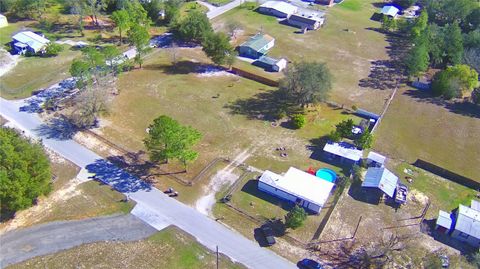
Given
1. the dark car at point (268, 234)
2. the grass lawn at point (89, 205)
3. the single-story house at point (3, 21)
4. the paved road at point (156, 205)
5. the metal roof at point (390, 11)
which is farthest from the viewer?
the metal roof at point (390, 11)

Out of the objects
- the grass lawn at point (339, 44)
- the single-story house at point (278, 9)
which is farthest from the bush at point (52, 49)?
the single-story house at point (278, 9)

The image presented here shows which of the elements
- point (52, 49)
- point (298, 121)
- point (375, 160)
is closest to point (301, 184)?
point (375, 160)

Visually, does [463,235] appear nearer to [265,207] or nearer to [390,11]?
[265,207]

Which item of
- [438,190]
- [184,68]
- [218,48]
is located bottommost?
[438,190]

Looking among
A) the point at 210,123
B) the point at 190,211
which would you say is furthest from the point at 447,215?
the point at 210,123

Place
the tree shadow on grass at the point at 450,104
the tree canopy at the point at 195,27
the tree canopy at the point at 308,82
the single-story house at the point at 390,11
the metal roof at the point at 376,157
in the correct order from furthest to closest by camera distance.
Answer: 1. the single-story house at the point at 390,11
2. the tree canopy at the point at 195,27
3. the tree shadow on grass at the point at 450,104
4. the tree canopy at the point at 308,82
5. the metal roof at the point at 376,157

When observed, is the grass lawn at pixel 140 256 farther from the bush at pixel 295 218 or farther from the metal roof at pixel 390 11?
the metal roof at pixel 390 11
